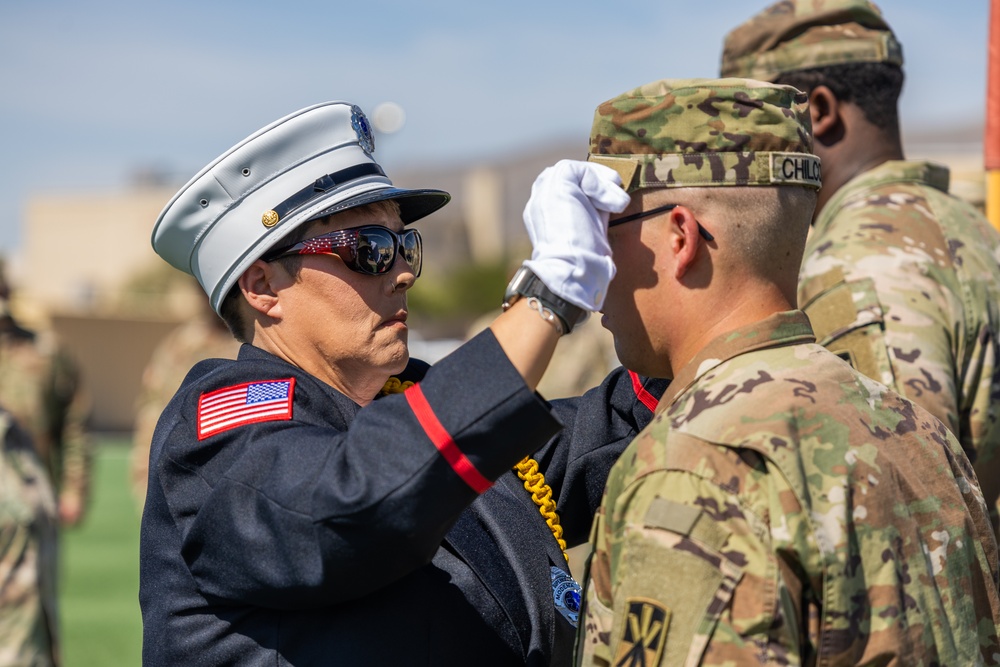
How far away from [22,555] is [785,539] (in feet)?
15.8

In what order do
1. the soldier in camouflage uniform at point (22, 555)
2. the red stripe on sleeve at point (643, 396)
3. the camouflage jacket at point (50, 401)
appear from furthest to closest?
the camouflage jacket at point (50, 401) < the soldier in camouflage uniform at point (22, 555) < the red stripe on sleeve at point (643, 396)

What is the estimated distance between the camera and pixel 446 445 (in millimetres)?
2238

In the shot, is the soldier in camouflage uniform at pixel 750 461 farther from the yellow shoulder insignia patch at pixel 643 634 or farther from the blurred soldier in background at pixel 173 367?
the blurred soldier in background at pixel 173 367

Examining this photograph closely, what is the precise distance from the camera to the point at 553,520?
120 inches

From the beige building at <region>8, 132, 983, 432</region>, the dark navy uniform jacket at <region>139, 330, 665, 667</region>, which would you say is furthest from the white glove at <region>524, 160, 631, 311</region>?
the beige building at <region>8, 132, 983, 432</region>

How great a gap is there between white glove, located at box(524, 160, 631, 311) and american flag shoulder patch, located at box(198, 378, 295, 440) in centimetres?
63

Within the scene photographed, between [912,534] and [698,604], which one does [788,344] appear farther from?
[698,604]

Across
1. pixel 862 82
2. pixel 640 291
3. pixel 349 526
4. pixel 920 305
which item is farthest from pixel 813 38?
pixel 349 526

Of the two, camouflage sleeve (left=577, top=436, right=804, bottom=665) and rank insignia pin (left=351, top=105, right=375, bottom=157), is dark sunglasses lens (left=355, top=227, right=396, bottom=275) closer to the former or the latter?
rank insignia pin (left=351, top=105, right=375, bottom=157)

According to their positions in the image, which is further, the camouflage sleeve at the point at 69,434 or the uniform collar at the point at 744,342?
the camouflage sleeve at the point at 69,434

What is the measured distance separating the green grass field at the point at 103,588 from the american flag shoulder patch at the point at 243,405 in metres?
6.16

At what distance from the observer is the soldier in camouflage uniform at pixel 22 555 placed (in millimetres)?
5793

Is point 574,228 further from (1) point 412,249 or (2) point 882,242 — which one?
(2) point 882,242

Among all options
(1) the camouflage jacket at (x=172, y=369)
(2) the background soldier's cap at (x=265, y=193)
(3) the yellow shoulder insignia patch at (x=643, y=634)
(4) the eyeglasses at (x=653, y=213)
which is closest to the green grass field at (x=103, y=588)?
(1) the camouflage jacket at (x=172, y=369)
